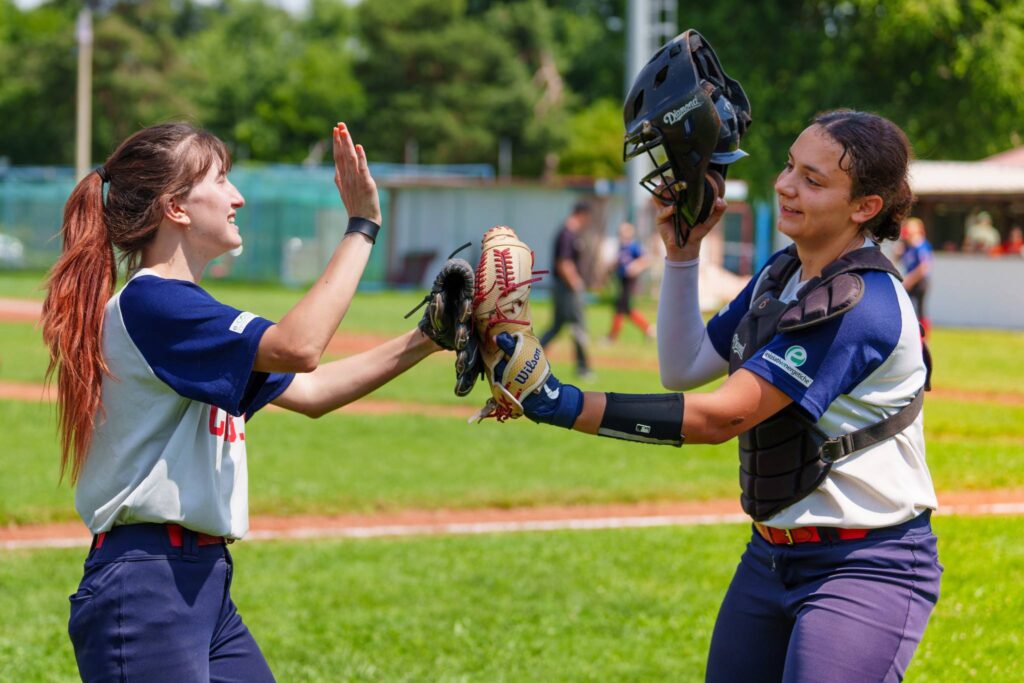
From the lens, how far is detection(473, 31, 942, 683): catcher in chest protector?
290 centimetres

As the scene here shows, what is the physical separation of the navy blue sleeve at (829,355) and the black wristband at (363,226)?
99 centimetres

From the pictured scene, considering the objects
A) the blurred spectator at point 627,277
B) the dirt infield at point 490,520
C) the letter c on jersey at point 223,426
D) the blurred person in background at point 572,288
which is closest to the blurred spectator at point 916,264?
the blurred spectator at point 627,277

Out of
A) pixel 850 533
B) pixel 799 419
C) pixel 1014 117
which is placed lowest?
pixel 850 533

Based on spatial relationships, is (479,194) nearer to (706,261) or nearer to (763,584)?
(706,261)

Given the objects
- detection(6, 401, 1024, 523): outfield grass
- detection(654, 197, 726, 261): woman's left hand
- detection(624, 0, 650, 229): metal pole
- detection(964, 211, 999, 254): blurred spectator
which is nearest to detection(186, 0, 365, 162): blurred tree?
detection(624, 0, 650, 229): metal pole

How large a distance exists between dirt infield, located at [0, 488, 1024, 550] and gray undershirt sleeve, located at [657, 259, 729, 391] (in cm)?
427

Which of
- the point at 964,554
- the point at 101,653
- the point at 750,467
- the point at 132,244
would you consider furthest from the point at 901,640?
the point at 964,554

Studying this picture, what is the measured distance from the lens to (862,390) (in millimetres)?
2984

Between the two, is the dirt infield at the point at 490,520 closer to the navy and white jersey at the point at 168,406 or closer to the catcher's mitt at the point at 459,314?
the navy and white jersey at the point at 168,406

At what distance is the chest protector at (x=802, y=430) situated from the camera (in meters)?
2.92

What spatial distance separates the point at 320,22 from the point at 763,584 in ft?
252

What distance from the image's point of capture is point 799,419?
3.02m

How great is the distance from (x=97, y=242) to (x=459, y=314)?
91 cm

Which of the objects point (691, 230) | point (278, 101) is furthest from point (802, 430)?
point (278, 101)
